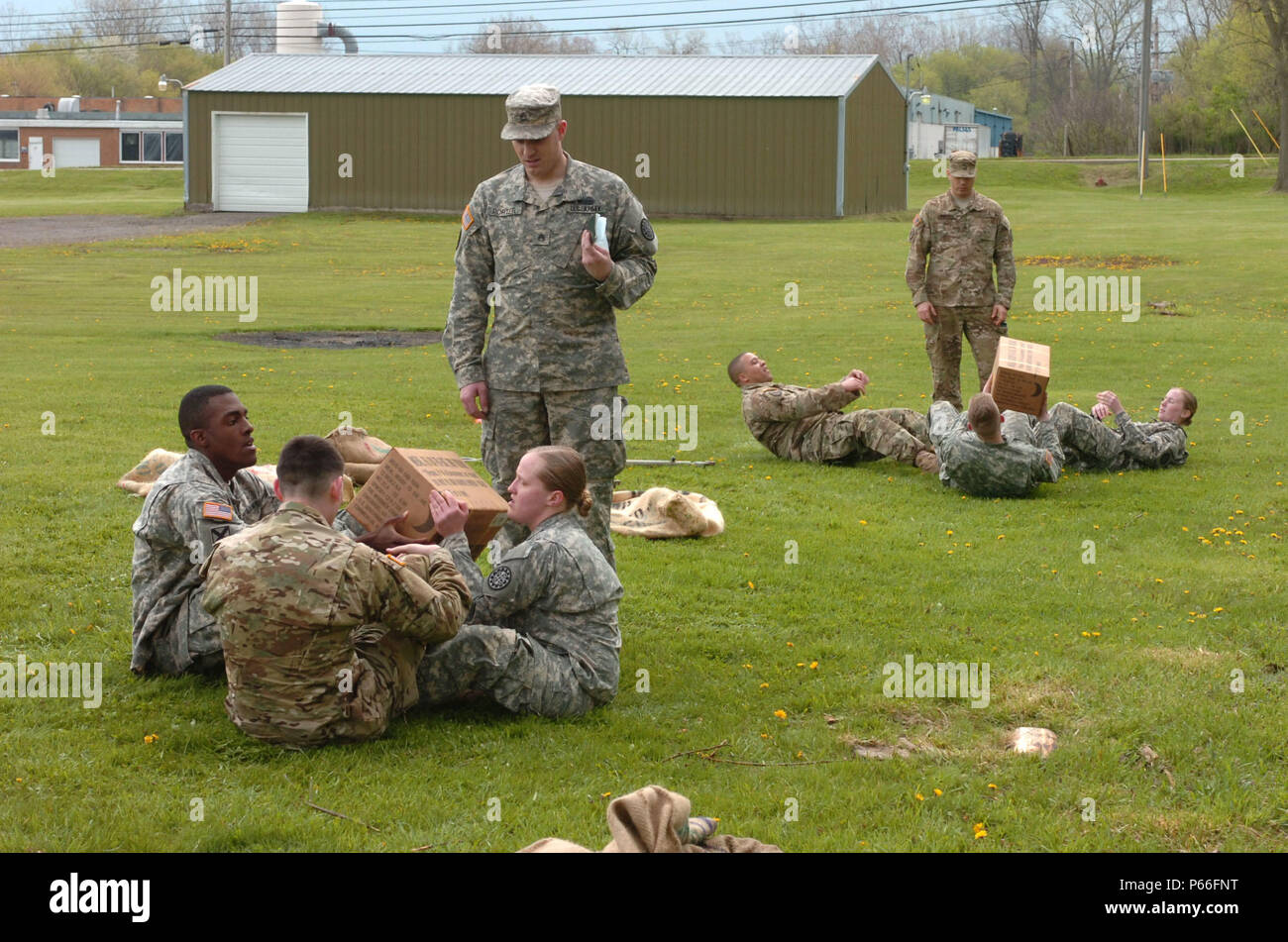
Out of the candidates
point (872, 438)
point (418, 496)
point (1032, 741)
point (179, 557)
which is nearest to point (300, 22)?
point (872, 438)

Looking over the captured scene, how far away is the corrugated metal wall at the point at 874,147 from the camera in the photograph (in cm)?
4434

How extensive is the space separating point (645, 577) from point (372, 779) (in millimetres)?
3303

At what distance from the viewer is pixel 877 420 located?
11828mm

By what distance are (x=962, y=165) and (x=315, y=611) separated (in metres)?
9.12

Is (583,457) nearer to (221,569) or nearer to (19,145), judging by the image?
(221,569)

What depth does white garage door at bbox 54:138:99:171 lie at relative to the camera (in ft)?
260

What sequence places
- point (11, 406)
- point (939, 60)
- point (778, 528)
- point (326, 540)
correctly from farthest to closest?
point (939, 60)
point (11, 406)
point (778, 528)
point (326, 540)

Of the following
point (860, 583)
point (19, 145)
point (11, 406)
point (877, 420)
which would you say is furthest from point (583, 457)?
point (19, 145)

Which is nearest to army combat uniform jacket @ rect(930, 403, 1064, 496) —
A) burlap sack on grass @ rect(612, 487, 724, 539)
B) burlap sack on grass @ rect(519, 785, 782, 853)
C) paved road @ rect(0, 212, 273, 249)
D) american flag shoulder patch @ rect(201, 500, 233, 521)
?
burlap sack on grass @ rect(612, 487, 724, 539)

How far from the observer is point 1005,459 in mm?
10477

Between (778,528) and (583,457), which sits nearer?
(583,457)

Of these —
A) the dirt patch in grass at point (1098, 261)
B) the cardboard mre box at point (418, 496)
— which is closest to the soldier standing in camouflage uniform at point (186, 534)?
the cardboard mre box at point (418, 496)

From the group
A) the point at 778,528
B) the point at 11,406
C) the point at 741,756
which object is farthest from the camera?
the point at 11,406

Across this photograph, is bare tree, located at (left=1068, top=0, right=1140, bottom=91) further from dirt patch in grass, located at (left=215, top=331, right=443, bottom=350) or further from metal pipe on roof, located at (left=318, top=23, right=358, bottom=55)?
dirt patch in grass, located at (left=215, top=331, right=443, bottom=350)
